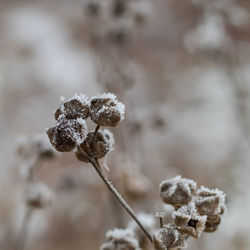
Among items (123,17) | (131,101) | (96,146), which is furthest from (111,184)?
(123,17)

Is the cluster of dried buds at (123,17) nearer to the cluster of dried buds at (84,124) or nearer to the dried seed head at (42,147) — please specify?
the dried seed head at (42,147)

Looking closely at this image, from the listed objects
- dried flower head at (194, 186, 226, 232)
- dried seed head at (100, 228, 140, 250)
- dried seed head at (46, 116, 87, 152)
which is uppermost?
dried seed head at (46, 116, 87, 152)

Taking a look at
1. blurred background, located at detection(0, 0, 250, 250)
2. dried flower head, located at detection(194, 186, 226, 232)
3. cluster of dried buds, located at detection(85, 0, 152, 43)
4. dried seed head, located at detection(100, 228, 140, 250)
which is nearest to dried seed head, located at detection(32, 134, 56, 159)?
blurred background, located at detection(0, 0, 250, 250)

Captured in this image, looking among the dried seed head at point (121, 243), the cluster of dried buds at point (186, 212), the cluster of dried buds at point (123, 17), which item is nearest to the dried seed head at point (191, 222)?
the cluster of dried buds at point (186, 212)

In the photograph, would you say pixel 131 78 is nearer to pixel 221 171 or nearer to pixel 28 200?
pixel 28 200

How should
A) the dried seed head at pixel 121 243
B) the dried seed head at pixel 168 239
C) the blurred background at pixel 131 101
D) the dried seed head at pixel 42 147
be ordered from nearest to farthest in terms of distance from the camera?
the dried seed head at pixel 168 239
the dried seed head at pixel 121 243
the dried seed head at pixel 42 147
the blurred background at pixel 131 101

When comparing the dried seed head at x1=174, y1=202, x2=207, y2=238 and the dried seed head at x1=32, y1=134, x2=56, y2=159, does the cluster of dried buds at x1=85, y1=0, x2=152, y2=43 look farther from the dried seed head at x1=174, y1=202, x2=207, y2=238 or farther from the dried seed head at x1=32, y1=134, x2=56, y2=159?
the dried seed head at x1=174, y1=202, x2=207, y2=238
